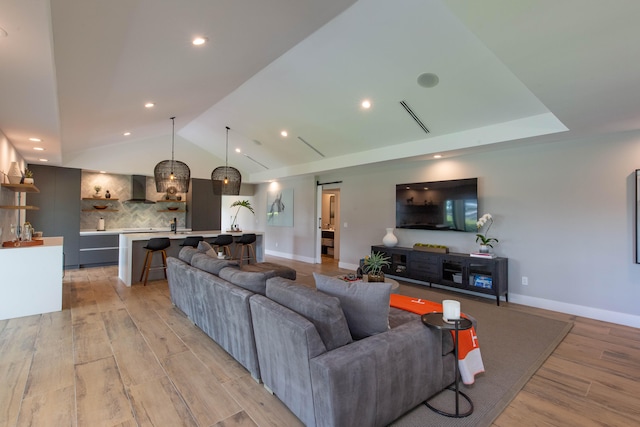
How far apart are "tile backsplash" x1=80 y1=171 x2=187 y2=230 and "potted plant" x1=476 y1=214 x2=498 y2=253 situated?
25.7 feet

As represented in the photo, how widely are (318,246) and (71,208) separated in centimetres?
599

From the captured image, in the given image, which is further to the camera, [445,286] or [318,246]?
[318,246]

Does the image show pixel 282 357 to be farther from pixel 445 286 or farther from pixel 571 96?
pixel 445 286

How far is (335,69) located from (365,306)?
3.24 m

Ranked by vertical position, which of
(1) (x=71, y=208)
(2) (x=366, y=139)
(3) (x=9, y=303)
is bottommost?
(3) (x=9, y=303)

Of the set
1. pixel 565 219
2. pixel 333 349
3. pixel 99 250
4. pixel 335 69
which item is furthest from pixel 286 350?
pixel 99 250

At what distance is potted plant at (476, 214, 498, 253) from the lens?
4918 millimetres

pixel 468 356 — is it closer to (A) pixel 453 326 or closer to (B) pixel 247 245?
(A) pixel 453 326

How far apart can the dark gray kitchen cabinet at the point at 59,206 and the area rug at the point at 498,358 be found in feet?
26.0

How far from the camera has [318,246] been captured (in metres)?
8.42

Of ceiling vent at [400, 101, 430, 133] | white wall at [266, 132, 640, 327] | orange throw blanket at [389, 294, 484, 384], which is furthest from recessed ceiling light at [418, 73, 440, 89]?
orange throw blanket at [389, 294, 484, 384]

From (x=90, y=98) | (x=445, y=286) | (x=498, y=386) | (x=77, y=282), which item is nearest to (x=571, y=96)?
(x=498, y=386)

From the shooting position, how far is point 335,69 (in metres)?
4.06

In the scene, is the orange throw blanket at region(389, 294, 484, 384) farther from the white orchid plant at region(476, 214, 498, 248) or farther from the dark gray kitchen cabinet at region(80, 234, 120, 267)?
the dark gray kitchen cabinet at region(80, 234, 120, 267)
